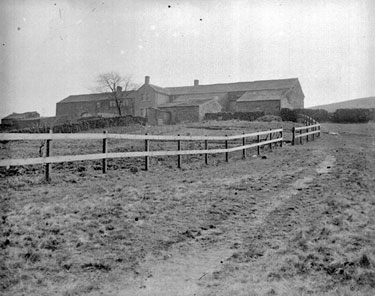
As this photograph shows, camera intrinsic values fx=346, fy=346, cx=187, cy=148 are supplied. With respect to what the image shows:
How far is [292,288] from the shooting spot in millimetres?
3430

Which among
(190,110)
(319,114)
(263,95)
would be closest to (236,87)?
(263,95)

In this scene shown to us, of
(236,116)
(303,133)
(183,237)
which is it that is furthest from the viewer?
(236,116)

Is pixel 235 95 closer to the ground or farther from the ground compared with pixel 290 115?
farther from the ground

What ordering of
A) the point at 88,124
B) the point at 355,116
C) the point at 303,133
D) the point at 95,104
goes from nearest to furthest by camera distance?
the point at 303,133, the point at 88,124, the point at 355,116, the point at 95,104

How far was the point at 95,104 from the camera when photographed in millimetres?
73625

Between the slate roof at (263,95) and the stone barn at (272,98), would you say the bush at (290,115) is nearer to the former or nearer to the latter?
the stone barn at (272,98)

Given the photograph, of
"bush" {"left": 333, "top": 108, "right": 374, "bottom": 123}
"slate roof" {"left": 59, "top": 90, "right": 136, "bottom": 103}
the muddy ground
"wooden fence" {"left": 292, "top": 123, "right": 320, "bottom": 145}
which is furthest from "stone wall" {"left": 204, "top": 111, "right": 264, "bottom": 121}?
the muddy ground

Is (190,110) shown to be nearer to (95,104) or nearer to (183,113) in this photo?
(183,113)

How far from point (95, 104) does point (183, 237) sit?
237 feet

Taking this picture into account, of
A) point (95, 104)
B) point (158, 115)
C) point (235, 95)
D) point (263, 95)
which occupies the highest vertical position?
point (235, 95)

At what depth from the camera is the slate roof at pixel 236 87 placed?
59.1 metres

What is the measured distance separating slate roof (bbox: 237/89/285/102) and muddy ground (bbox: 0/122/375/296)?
46349 millimetres

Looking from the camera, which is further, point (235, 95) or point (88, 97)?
point (88, 97)

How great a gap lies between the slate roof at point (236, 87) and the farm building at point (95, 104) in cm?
906
